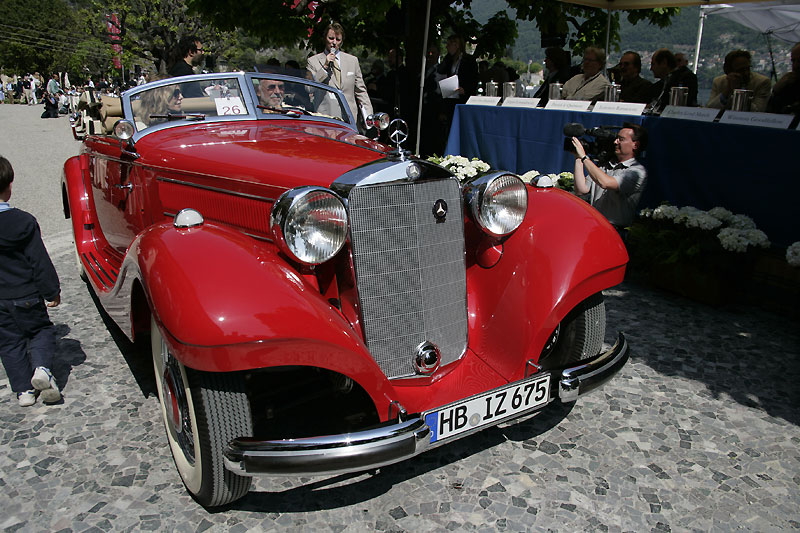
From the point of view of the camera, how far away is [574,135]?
172 inches

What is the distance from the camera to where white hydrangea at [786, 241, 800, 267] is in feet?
13.1

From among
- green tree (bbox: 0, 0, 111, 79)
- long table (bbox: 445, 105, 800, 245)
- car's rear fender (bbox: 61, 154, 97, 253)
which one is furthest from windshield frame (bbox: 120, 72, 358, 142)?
green tree (bbox: 0, 0, 111, 79)

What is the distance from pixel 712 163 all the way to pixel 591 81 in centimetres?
213

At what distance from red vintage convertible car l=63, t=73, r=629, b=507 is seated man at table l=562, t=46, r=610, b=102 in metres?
3.96

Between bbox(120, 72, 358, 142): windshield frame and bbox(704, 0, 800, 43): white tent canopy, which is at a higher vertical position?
bbox(704, 0, 800, 43): white tent canopy

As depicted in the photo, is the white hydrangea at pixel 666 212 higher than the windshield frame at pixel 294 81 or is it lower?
lower

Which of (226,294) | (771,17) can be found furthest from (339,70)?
(771,17)

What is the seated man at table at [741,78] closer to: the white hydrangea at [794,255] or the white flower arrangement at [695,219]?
the white flower arrangement at [695,219]

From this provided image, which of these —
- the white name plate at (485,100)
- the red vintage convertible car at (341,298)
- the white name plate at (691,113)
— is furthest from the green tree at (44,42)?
the red vintage convertible car at (341,298)

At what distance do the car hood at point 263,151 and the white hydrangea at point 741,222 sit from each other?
9.30ft

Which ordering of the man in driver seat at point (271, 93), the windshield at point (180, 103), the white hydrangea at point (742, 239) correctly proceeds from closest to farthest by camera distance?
the windshield at point (180, 103) → the man in driver seat at point (271, 93) → the white hydrangea at point (742, 239)

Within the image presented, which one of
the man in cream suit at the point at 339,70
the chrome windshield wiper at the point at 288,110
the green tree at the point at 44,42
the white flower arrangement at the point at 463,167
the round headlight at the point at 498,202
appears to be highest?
the green tree at the point at 44,42

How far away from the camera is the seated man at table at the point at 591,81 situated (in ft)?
21.2

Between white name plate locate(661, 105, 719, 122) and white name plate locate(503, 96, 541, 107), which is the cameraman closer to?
white name plate locate(661, 105, 719, 122)
